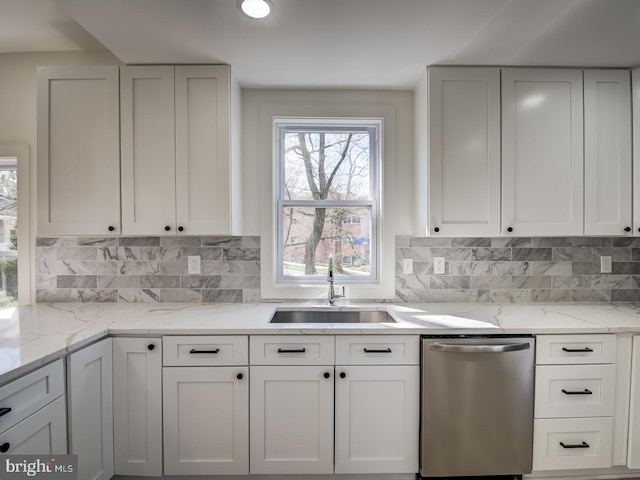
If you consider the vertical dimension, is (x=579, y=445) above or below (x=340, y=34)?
below

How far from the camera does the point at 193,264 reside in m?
2.15

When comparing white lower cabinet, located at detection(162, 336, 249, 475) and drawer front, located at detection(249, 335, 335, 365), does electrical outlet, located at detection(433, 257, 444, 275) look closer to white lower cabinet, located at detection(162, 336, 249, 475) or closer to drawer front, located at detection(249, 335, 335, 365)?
drawer front, located at detection(249, 335, 335, 365)

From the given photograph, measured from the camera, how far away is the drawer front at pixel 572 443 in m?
1.61

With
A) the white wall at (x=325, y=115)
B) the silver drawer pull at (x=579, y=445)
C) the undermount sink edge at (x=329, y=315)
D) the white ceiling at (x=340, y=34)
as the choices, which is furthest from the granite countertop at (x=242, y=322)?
the white ceiling at (x=340, y=34)

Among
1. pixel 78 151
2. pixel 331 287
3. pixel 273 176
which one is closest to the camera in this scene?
pixel 78 151

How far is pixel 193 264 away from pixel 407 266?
151cm

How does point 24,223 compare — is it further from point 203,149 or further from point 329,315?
point 329,315

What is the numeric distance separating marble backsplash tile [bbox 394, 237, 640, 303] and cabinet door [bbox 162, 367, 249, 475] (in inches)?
48.8

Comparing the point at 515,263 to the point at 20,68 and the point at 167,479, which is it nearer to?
the point at 167,479

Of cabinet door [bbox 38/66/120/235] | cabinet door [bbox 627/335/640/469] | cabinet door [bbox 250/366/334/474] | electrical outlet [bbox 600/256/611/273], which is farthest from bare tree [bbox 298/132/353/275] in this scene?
electrical outlet [bbox 600/256/611/273]

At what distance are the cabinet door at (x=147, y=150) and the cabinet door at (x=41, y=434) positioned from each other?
97cm

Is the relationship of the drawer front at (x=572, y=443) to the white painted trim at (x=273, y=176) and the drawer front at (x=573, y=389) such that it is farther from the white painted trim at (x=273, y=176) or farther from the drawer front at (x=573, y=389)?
the white painted trim at (x=273, y=176)

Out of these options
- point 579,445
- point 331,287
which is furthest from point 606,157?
point 331,287

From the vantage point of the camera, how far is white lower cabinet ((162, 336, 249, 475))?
157cm
